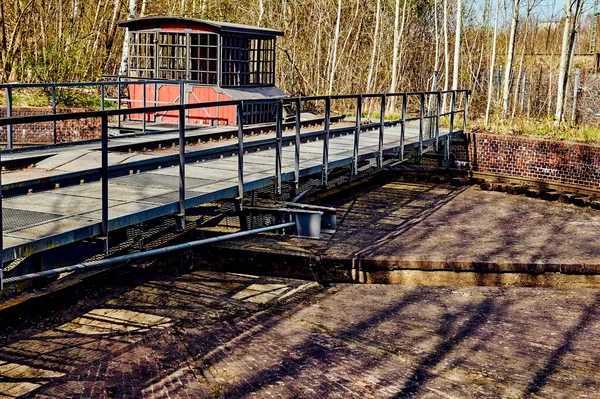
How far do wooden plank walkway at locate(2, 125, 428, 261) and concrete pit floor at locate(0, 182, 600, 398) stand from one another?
4.85ft

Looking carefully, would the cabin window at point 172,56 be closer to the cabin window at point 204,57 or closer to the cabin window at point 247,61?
the cabin window at point 204,57

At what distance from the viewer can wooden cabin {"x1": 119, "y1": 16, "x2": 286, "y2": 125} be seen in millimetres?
20641

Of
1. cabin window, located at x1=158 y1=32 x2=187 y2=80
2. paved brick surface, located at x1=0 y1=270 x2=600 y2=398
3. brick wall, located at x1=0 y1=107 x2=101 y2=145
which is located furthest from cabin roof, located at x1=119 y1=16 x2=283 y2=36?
paved brick surface, located at x1=0 y1=270 x2=600 y2=398

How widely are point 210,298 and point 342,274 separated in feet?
6.40

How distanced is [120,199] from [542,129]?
1465cm

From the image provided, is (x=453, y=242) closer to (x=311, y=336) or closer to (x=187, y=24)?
(x=311, y=336)

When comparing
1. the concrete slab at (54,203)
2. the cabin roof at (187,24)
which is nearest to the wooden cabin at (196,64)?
the cabin roof at (187,24)

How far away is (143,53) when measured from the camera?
2172 centimetres

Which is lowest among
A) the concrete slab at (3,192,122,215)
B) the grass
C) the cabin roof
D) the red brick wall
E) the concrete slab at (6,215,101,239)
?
the red brick wall

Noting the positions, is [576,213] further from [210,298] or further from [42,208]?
[42,208]

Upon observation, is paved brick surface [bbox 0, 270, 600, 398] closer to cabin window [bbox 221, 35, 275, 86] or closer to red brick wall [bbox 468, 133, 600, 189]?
red brick wall [bbox 468, 133, 600, 189]

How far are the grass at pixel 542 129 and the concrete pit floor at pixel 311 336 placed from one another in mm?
6580

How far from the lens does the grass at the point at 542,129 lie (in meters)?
19.1

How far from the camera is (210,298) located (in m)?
10.6
